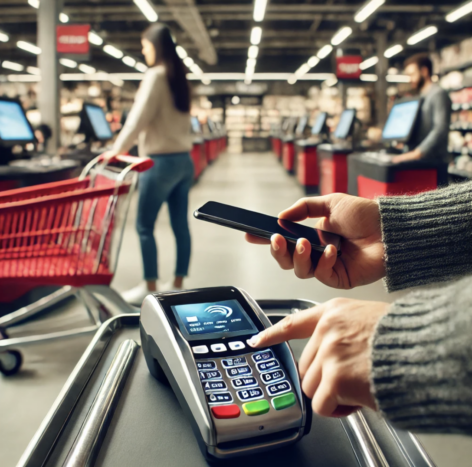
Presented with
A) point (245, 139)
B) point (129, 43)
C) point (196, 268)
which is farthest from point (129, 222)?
point (245, 139)

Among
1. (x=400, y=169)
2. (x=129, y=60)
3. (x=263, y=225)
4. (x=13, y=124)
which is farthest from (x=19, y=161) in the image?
(x=129, y=60)

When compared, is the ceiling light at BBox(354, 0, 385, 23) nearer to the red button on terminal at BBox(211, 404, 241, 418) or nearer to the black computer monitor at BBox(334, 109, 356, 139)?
the black computer monitor at BBox(334, 109, 356, 139)

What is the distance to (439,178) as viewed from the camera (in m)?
3.83

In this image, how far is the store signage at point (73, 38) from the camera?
6594 mm

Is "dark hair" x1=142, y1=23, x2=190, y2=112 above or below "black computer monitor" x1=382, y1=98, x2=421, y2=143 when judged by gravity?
above

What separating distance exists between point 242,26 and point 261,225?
1681 cm

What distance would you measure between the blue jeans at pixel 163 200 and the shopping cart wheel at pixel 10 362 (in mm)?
1026

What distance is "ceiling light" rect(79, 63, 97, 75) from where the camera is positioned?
20.6 m

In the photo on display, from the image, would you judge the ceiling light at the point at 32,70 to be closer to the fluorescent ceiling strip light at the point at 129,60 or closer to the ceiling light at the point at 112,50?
the fluorescent ceiling strip light at the point at 129,60

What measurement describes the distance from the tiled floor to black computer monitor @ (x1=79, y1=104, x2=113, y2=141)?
1.03 m

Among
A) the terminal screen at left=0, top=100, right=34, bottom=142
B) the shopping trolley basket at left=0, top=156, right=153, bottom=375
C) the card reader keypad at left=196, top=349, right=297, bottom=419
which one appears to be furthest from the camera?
the terminal screen at left=0, top=100, right=34, bottom=142

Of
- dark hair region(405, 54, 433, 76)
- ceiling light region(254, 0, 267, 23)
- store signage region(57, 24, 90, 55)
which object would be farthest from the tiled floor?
ceiling light region(254, 0, 267, 23)

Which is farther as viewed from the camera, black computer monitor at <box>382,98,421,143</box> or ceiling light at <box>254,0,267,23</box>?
ceiling light at <box>254,0,267,23</box>

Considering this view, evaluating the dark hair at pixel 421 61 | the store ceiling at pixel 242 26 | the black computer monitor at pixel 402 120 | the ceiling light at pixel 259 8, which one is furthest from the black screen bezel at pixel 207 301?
the store ceiling at pixel 242 26
